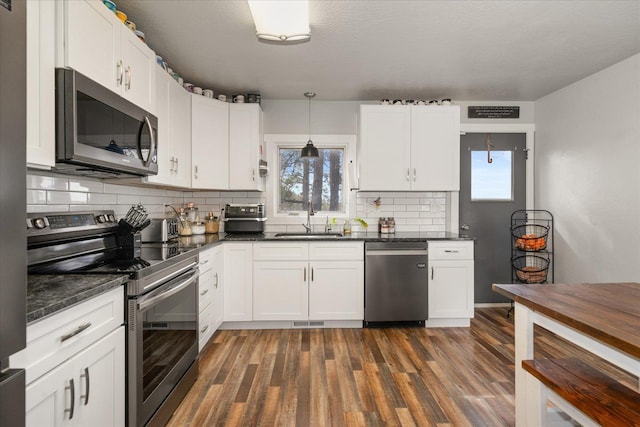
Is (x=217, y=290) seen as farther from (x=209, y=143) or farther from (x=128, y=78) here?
(x=128, y=78)

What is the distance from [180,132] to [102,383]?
2.21 metres

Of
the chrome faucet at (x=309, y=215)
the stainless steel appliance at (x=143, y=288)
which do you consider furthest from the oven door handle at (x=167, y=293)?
the chrome faucet at (x=309, y=215)

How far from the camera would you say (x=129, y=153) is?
1.93m

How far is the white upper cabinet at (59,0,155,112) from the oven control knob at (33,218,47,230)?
2.43ft

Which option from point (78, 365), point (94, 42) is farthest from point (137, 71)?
point (78, 365)

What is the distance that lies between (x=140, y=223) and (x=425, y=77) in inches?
111

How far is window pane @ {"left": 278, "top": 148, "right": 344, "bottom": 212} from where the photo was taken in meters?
4.02

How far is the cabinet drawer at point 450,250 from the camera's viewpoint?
11.1ft

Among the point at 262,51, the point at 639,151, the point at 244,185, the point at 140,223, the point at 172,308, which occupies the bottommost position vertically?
the point at 172,308

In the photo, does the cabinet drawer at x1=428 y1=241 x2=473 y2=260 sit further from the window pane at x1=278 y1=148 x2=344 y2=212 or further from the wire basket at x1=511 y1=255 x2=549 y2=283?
the window pane at x1=278 y1=148 x2=344 y2=212

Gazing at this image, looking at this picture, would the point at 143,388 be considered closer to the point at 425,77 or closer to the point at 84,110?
the point at 84,110

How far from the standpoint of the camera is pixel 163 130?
264cm

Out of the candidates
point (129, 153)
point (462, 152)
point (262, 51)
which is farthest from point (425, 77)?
point (129, 153)

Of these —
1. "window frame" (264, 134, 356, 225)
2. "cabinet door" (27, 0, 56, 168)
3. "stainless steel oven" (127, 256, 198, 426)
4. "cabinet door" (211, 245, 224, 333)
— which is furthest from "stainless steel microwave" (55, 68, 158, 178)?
"window frame" (264, 134, 356, 225)
